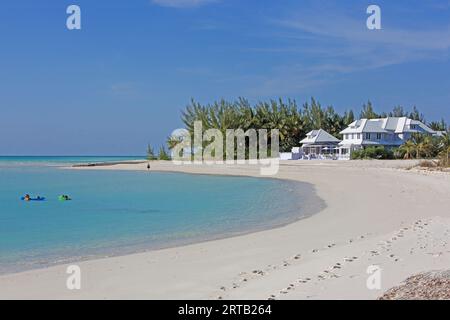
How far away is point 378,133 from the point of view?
178 feet

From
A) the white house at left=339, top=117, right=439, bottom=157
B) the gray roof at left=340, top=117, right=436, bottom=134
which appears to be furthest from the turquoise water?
the gray roof at left=340, top=117, right=436, bottom=134

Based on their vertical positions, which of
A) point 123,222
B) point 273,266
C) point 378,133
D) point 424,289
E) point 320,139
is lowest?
point 123,222

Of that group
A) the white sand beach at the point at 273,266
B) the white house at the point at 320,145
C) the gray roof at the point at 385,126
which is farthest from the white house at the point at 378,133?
the white sand beach at the point at 273,266

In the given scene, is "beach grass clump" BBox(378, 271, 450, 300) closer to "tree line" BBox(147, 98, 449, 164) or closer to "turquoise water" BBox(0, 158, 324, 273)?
"turquoise water" BBox(0, 158, 324, 273)

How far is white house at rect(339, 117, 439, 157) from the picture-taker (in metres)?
53.2

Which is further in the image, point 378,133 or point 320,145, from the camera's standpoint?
point 320,145

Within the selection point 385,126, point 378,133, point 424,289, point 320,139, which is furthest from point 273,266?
point 385,126

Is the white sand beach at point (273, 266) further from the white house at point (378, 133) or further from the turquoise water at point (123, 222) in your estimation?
the white house at point (378, 133)

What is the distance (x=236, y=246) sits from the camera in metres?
9.33

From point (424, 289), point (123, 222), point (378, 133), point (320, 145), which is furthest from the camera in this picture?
point (320, 145)

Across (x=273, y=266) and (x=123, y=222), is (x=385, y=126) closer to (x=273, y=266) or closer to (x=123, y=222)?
(x=123, y=222)

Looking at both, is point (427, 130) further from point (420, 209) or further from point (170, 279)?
point (170, 279)
